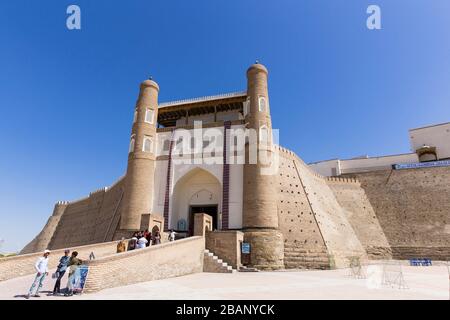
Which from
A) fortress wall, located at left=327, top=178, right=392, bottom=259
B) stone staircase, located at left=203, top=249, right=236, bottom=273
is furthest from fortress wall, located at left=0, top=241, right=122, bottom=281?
fortress wall, located at left=327, top=178, right=392, bottom=259

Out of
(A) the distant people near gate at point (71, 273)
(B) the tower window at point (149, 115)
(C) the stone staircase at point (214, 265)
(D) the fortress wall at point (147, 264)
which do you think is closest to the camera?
(A) the distant people near gate at point (71, 273)

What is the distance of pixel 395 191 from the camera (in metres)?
28.5

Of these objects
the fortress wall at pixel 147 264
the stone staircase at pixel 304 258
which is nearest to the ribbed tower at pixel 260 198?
the stone staircase at pixel 304 258

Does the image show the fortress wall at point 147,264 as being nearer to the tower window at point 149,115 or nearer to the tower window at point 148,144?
the tower window at point 148,144

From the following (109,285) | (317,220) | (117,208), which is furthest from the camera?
(117,208)

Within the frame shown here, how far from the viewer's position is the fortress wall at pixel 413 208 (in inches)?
942

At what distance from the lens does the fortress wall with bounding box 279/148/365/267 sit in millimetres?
17688

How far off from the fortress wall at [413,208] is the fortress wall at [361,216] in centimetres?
58

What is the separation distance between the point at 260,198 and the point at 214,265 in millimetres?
4685

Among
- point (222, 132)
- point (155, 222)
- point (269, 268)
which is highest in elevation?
point (222, 132)

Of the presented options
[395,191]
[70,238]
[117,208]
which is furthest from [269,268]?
[70,238]

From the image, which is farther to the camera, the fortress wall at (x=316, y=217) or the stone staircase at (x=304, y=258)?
the fortress wall at (x=316, y=217)
